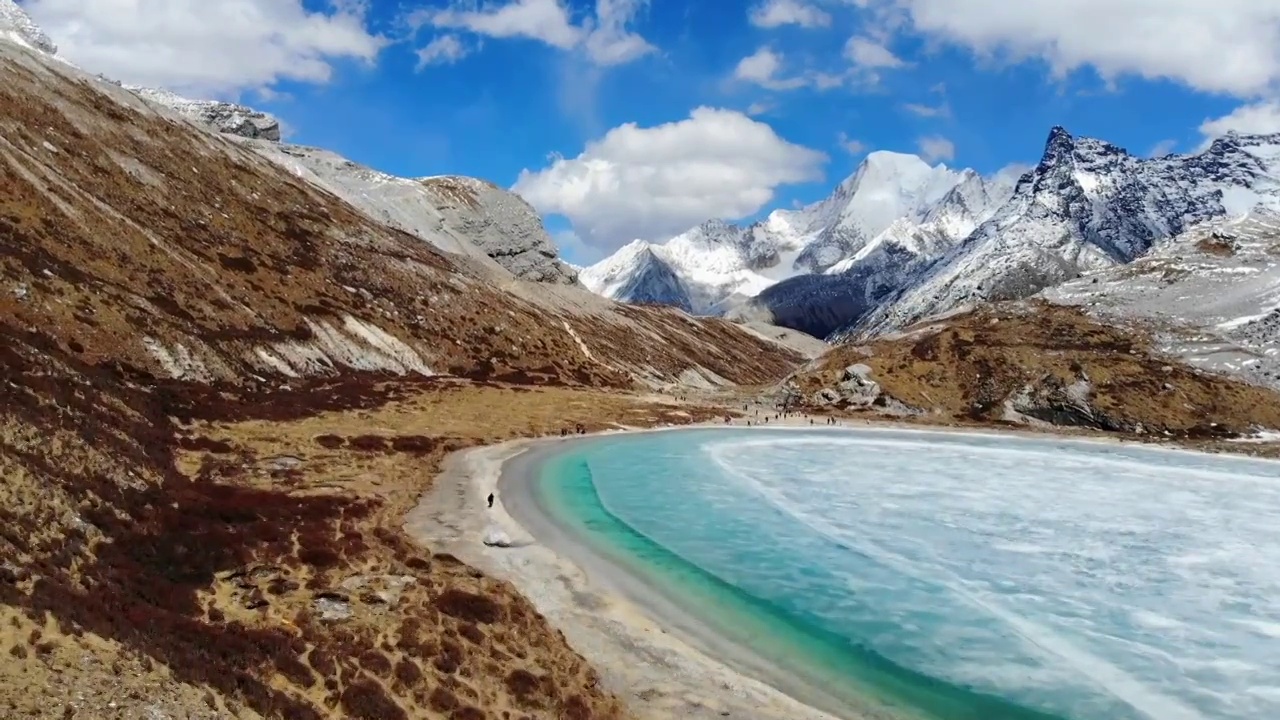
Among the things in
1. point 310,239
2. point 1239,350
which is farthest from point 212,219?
point 1239,350

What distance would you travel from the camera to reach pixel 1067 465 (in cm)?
7100

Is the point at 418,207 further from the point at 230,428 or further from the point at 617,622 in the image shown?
the point at 617,622

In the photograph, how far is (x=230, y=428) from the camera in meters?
51.2

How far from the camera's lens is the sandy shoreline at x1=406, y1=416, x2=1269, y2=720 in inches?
928

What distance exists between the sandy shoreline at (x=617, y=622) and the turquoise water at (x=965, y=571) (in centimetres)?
115

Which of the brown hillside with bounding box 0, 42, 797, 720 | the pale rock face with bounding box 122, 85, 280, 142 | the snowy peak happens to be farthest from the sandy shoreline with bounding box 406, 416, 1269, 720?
the snowy peak

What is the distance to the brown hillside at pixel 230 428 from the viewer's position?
20766 mm

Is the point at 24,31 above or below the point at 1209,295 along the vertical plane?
above

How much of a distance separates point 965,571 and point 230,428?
146 feet

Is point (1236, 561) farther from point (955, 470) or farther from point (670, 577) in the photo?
point (670, 577)

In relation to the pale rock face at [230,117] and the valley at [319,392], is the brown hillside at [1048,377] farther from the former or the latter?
the pale rock face at [230,117]

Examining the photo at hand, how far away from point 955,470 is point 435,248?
112 metres

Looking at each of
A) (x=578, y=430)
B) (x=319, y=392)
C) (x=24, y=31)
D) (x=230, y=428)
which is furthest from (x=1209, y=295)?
(x=24, y=31)

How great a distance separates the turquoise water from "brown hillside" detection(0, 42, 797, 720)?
9681 millimetres
